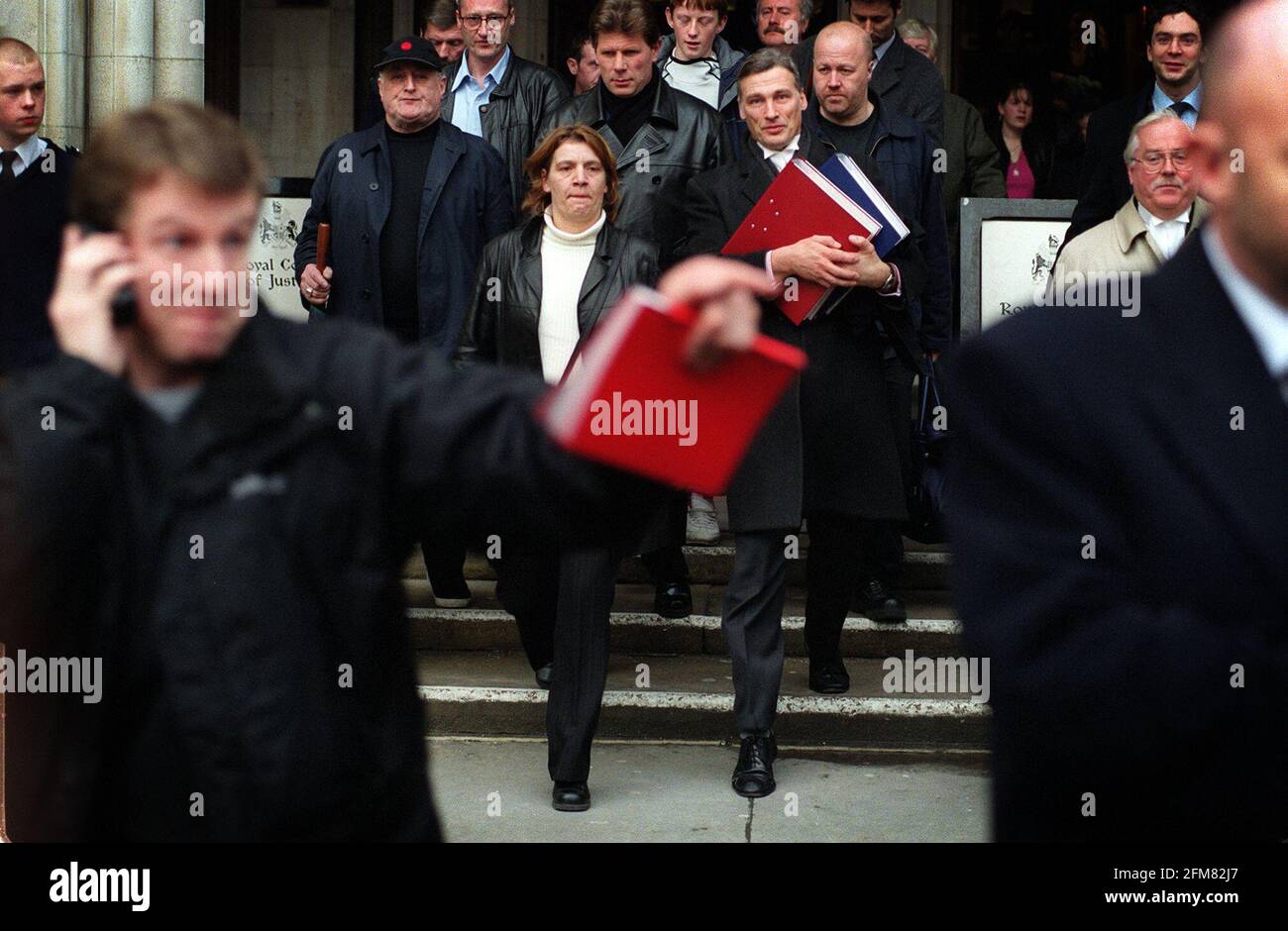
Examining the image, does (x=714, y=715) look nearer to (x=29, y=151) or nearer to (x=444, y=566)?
(x=444, y=566)

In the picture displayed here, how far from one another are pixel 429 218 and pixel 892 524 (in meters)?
2.24

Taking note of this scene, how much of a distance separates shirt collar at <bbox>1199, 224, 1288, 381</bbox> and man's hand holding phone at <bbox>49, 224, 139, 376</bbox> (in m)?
1.31

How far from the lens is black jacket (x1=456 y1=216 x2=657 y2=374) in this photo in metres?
6.34

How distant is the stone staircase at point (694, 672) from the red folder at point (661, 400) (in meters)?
4.56

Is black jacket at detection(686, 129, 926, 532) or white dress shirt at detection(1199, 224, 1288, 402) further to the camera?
black jacket at detection(686, 129, 926, 532)

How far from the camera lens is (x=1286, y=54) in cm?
209

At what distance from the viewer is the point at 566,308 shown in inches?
251

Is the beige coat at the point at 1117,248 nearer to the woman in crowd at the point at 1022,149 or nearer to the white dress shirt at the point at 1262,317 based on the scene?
the woman in crowd at the point at 1022,149

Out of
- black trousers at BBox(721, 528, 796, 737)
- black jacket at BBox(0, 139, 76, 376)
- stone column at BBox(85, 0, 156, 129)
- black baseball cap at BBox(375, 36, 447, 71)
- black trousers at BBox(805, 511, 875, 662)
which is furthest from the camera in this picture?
stone column at BBox(85, 0, 156, 129)

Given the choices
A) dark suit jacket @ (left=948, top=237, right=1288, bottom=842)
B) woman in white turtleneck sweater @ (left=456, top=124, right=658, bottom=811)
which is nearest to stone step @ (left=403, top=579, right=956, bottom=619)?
woman in white turtleneck sweater @ (left=456, top=124, right=658, bottom=811)

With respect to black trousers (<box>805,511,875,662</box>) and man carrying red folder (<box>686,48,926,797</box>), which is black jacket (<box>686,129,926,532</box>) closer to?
man carrying red folder (<box>686,48,926,797</box>)

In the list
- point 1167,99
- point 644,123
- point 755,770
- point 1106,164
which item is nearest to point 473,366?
point 755,770

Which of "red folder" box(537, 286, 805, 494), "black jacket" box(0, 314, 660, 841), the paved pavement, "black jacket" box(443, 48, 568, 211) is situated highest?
"black jacket" box(443, 48, 568, 211)
